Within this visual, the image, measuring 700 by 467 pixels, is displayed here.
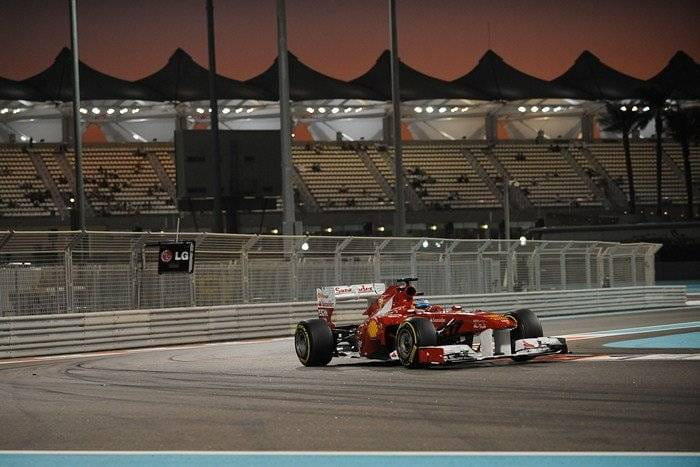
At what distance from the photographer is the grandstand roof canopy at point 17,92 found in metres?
69.6

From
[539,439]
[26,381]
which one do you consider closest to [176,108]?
[26,381]

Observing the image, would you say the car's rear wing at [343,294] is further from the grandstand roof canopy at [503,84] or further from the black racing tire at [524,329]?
the grandstand roof canopy at [503,84]

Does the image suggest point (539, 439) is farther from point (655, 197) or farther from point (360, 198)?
point (655, 197)

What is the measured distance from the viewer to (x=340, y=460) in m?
8.02

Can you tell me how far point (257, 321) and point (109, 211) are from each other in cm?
3994

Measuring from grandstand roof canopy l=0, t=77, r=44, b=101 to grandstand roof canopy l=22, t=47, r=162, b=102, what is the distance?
0.35 metres

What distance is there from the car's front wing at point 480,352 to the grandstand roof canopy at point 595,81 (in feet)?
211

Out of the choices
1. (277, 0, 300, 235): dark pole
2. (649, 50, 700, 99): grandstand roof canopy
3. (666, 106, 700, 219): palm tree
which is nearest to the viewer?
(277, 0, 300, 235): dark pole

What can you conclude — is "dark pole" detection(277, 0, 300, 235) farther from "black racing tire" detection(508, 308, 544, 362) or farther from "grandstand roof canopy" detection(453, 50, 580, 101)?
"grandstand roof canopy" detection(453, 50, 580, 101)

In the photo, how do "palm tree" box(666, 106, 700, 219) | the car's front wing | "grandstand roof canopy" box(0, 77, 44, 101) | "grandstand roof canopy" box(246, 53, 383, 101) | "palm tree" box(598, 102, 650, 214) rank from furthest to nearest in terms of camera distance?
"grandstand roof canopy" box(246, 53, 383, 101) < "palm tree" box(666, 106, 700, 219) < "palm tree" box(598, 102, 650, 214) < "grandstand roof canopy" box(0, 77, 44, 101) < the car's front wing

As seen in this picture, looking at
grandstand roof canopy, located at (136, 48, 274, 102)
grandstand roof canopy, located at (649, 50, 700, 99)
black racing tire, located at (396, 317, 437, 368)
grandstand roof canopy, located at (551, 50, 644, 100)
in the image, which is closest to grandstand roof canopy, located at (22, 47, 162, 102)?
grandstand roof canopy, located at (136, 48, 274, 102)

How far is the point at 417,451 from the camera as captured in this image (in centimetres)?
822

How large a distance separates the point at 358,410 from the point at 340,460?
270cm

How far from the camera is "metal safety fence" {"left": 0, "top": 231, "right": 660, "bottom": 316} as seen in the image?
20469 mm
